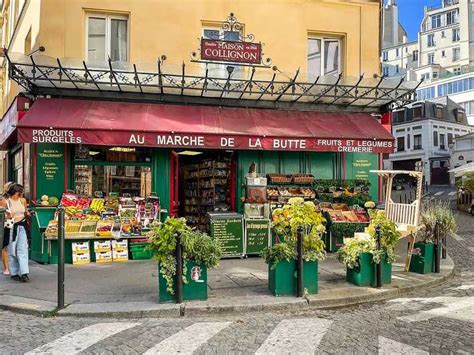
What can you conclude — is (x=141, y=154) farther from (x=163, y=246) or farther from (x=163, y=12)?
(x=163, y=246)

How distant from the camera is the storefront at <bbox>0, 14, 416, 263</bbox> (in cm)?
1013

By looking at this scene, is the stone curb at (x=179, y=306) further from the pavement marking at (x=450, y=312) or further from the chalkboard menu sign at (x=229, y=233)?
the chalkboard menu sign at (x=229, y=233)

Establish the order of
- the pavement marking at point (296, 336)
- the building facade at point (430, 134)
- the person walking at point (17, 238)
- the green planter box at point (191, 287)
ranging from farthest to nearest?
1. the building facade at point (430, 134)
2. the person walking at point (17, 238)
3. the green planter box at point (191, 287)
4. the pavement marking at point (296, 336)

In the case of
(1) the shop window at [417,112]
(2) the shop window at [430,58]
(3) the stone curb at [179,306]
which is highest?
(2) the shop window at [430,58]

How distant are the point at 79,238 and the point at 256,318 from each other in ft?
17.2

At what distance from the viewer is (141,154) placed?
11328 mm

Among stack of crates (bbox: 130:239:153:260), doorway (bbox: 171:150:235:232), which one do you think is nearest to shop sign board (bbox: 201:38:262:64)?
doorway (bbox: 171:150:235:232)

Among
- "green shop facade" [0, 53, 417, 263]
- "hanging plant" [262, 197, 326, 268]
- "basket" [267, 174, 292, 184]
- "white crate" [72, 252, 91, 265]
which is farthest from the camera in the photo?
"basket" [267, 174, 292, 184]

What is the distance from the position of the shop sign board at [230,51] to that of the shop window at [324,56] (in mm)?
1952

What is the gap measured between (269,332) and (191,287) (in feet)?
5.30

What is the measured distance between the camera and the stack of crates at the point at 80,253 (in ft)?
32.7

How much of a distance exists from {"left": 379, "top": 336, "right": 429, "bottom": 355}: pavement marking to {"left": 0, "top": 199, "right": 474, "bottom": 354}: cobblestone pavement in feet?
→ 0.03

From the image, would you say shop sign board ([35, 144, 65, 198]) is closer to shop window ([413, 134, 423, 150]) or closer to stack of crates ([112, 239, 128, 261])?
stack of crates ([112, 239, 128, 261])

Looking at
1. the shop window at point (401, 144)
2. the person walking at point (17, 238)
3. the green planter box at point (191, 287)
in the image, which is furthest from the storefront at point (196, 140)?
the shop window at point (401, 144)
